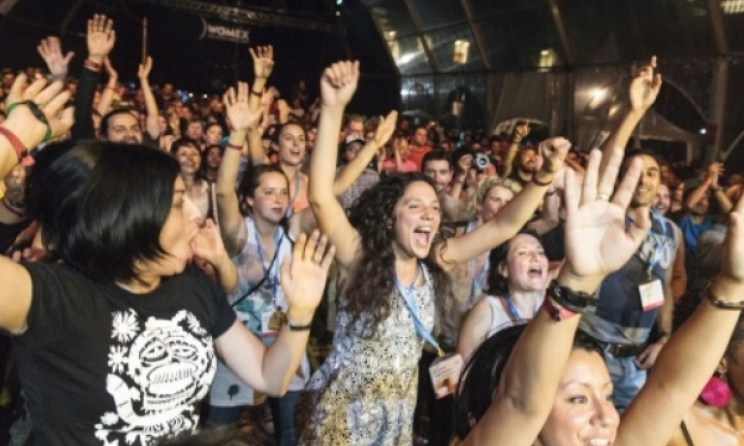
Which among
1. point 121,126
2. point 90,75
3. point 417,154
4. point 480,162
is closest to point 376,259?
point 90,75

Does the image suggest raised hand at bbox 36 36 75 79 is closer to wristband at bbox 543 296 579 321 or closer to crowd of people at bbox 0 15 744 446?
crowd of people at bbox 0 15 744 446

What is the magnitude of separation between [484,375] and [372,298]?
0.97 m

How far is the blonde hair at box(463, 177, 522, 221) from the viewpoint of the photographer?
4.36m

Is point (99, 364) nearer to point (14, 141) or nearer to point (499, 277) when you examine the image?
point (14, 141)

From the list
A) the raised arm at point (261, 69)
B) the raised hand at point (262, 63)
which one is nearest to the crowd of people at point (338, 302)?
the raised arm at point (261, 69)

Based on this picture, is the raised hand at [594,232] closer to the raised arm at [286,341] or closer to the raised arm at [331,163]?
the raised arm at [286,341]

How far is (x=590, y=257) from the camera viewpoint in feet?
4.86

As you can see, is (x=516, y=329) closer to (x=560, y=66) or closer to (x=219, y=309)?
(x=219, y=309)

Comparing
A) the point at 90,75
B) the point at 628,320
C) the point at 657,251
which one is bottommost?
the point at 628,320

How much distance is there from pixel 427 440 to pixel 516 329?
105 inches


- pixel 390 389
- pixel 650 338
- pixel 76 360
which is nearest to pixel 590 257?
pixel 76 360

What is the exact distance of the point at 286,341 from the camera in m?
2.05

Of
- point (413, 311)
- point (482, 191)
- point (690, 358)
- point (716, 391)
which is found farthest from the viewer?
point (482, 191)

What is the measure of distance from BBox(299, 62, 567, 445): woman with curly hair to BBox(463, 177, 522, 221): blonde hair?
1.34m
